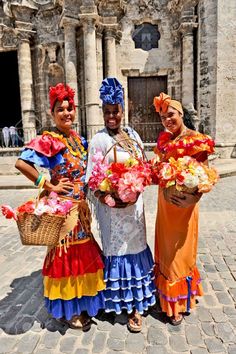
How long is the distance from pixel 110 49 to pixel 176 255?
1223 centimetres

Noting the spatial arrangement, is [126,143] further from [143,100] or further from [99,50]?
[143,100]

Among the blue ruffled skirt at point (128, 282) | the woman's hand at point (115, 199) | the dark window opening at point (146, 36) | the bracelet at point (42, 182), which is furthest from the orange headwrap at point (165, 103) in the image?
the dark window opening at point (146, 36)

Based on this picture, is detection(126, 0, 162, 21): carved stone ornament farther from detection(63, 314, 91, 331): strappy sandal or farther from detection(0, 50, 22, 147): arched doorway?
detection(63, 314, 91, 331): strappy sandal

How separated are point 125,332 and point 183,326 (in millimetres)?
549

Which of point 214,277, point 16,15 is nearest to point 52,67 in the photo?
point 16,15

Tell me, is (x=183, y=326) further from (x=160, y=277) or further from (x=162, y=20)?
(x=162, y=20)

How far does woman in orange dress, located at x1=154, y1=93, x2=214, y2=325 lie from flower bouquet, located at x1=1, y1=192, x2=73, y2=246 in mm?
931

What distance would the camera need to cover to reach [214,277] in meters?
3.63

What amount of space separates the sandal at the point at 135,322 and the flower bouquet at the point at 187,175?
50.7 inches

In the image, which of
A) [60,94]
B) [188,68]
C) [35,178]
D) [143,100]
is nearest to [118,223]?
[35,178]

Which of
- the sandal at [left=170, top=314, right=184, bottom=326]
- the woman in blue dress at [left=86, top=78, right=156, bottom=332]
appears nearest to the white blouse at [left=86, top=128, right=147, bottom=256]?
the woman in blue dress at [left=86, top=78, right=156, bottom=332]

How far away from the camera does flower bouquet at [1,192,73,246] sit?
2201mm

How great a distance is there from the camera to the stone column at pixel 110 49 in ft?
42.2

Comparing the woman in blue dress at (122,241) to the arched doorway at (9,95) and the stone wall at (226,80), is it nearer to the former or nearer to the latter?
the stone wall at (226,80)
